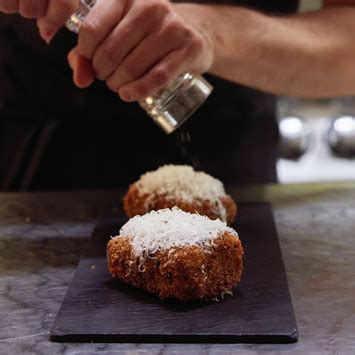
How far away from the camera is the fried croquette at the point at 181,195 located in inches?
55.2

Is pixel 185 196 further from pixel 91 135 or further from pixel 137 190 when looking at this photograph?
pixel 91 135

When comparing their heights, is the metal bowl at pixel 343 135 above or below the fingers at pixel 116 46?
below

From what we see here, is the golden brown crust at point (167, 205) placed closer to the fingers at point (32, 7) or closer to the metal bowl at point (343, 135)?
the fingers at point (32, 7)

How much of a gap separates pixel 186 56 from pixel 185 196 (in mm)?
247

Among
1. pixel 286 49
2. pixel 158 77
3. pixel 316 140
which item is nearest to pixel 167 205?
pixel 158 77

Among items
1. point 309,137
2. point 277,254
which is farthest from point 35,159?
point 309,137

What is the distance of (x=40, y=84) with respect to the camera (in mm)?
1743

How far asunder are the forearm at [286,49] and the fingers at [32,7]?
1.09 ft

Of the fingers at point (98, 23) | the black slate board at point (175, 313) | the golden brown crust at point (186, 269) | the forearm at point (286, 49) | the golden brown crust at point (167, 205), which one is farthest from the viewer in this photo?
the forearm at point (286, 49)

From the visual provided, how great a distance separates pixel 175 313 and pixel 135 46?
49cm

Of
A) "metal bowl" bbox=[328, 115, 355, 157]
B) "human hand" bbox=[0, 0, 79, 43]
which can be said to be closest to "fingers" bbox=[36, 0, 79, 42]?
"human hand" bbox=[0, 0, 79, 43]

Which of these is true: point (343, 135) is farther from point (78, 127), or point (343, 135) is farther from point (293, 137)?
point (78, 127)

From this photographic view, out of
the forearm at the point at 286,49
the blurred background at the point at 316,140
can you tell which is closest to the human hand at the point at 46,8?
the forearm at the point at 286,49

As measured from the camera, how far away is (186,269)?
108cm
